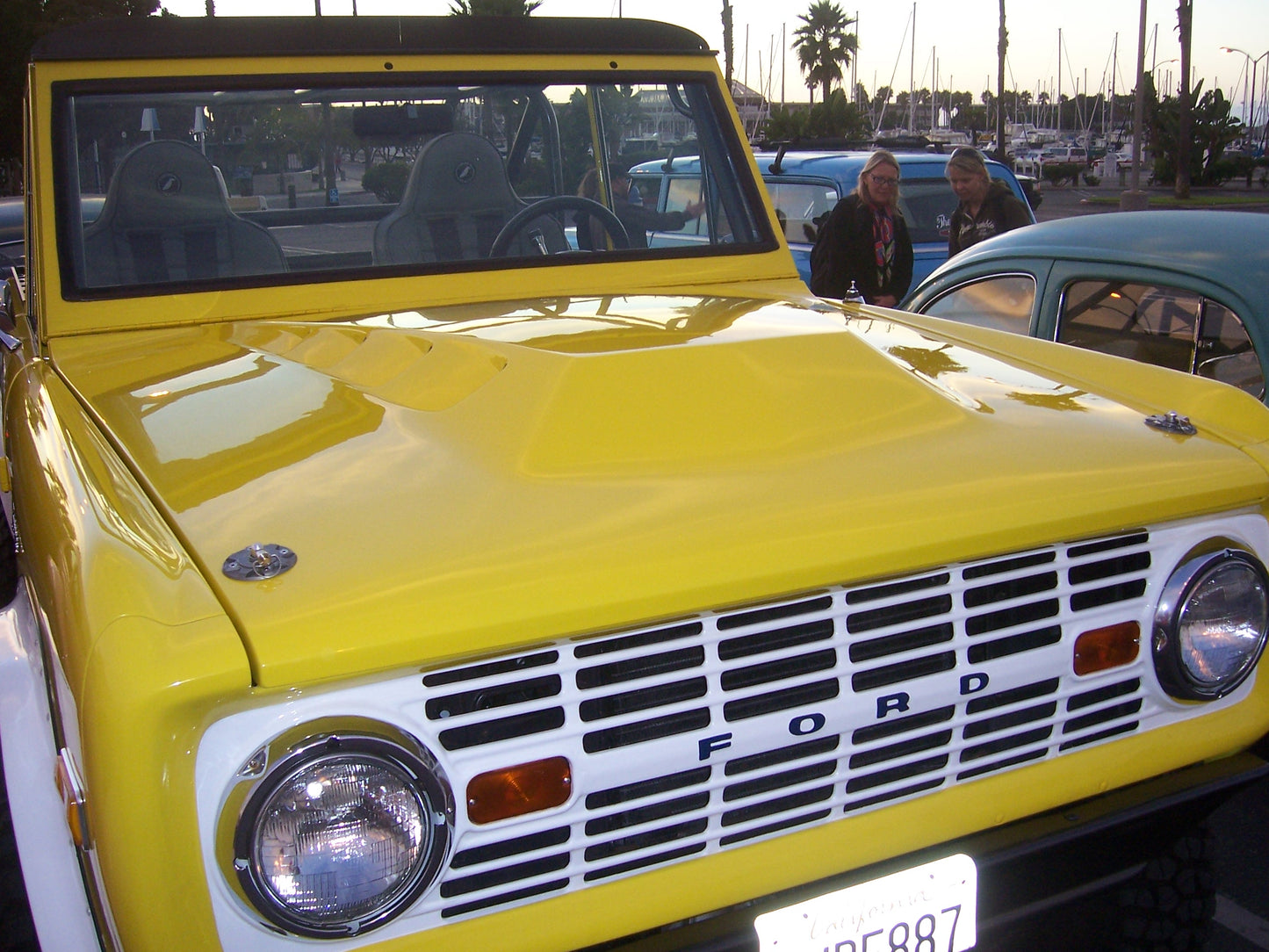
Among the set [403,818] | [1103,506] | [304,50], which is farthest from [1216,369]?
[403,818]

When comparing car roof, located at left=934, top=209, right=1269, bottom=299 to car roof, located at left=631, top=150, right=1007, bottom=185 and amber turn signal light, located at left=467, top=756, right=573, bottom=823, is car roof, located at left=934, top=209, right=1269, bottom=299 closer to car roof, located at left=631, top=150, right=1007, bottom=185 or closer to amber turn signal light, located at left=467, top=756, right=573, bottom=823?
amber turn signal light, located at left=467, top=756, right=573, bottom=823

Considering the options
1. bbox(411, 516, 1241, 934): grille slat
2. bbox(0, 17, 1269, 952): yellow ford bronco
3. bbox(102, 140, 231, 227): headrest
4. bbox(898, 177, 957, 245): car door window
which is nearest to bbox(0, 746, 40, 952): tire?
bbox(0, 17, 1269, 952): yellow ford bronco

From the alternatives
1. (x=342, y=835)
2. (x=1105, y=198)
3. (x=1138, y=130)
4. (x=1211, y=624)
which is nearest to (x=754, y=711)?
(x=342, y=835)

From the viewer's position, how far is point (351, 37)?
105 inches

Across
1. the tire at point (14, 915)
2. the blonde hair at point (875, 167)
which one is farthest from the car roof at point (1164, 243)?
the tire at point (14, 915)

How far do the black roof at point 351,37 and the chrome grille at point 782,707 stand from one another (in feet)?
6.26

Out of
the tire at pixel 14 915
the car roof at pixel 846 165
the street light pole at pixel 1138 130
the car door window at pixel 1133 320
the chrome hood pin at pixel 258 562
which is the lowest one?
the tire at pixel 14 915

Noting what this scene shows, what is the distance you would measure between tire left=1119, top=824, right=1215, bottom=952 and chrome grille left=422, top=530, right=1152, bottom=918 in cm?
49

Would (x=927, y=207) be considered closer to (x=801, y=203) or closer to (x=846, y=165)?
(x=846, y=165)

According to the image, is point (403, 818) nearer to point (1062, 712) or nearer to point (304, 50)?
point (1062, 712)

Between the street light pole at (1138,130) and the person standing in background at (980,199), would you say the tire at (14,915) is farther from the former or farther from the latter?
the street light pole at (1138,130)

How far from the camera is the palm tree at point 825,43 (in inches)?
2229

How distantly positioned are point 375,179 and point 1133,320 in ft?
7.48

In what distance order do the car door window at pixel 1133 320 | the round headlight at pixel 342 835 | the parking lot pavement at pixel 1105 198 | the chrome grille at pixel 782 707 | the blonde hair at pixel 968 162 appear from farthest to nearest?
the parking lot pavement at pixel 1105 198, the blonde hair at pixel 968 162, the car door window at pixel 1133 320, the chrome grille at pixel 782 707, the round headlight at pixel 342 835
